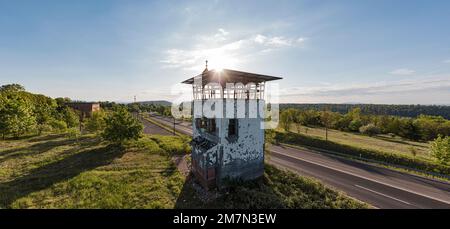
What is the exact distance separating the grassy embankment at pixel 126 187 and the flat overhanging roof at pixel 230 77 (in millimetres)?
9892

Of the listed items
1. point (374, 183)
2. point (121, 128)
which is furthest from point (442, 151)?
point (121, 128)

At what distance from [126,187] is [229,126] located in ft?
35.3

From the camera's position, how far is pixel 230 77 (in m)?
17.9

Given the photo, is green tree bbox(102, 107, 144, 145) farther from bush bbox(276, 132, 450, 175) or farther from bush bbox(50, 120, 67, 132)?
bush bbox(276, 132, 450, 175)

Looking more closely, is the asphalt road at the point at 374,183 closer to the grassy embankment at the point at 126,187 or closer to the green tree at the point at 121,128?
the grassy embankment at the point at 126,187

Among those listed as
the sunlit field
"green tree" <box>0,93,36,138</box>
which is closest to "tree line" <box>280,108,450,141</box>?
the sunlit field

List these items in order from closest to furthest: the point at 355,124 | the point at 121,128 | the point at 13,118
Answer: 1. the point at 121,128
2. the point at 13,118
3. the point at 355,124

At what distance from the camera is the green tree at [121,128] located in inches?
1199

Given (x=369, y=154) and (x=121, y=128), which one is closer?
(x=121, y=128)

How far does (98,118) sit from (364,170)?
156ft

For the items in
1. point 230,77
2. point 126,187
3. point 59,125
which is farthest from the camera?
point 59,125

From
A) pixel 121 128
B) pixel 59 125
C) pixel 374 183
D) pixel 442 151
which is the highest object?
pixel 121 128

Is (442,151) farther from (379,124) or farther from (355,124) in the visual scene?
Result: (379,124)
